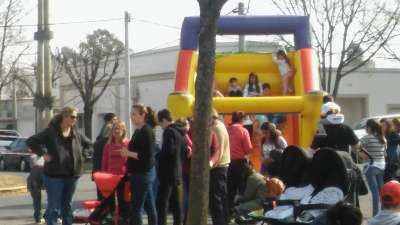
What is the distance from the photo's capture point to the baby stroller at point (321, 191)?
28.3ft

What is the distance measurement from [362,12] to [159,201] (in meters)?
22.4

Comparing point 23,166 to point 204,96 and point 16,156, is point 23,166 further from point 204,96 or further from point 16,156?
point 204,96

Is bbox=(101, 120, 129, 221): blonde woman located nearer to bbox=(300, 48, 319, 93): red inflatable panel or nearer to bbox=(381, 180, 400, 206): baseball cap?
bbox=(381, 180, 400, 206): baseball cap

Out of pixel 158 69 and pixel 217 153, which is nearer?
pixel 217 153

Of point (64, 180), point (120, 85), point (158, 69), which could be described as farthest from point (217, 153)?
point (120, 85)

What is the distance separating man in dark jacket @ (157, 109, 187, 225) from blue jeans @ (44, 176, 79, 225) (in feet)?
3.95

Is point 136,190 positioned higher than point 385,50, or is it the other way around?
point 385,50

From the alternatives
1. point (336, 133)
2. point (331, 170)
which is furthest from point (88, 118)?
point (331, 170)

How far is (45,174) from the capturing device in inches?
434

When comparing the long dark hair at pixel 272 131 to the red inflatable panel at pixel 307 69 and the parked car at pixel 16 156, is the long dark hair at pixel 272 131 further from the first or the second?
the parked car at pixel 16 156

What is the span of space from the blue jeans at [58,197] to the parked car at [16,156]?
21.1m

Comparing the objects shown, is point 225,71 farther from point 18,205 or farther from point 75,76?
point 75,76

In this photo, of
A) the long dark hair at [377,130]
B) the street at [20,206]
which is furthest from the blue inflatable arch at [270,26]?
the street at [20,206]

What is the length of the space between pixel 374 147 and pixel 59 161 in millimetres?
5020
